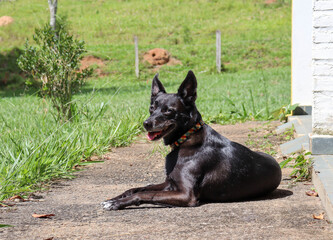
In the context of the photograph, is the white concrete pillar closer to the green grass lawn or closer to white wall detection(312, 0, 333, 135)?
white wall detection(312, 0, 333, 135)

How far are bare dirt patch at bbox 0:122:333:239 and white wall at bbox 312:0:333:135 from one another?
777mm

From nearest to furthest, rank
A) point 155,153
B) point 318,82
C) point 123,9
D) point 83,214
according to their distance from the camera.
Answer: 1. point 83,214
2. point 318,82
3. point 155,153
4. point 123,9

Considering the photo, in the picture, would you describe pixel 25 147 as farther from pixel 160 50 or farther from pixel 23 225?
pixel 160 50

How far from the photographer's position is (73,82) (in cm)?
801

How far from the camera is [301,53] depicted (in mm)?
8797

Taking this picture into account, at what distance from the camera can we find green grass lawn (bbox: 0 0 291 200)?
20.0 feet

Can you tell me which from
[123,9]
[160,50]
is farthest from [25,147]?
[123,9]

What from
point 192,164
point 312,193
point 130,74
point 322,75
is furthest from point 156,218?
point 130,74

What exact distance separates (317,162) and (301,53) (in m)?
3.97

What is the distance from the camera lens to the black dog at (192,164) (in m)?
4.33

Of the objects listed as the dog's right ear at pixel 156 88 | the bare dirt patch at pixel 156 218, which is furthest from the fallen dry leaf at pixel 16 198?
the dog's right ear at pixel 156 88

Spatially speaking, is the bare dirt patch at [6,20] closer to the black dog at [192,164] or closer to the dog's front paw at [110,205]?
the black dog at [192,164]

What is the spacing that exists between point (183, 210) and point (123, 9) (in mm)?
31570

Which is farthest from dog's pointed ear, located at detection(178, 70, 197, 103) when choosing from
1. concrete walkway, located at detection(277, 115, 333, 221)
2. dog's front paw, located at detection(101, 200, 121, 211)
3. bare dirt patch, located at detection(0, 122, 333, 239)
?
concrete walkway, located at detection(277, 115, 333, 221)
